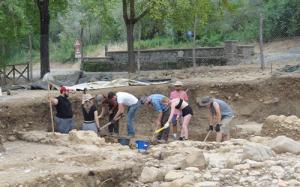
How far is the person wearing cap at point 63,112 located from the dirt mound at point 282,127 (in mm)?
5141

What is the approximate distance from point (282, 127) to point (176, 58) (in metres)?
11.7

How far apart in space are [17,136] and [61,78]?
23.2 feet

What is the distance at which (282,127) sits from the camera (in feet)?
48.8

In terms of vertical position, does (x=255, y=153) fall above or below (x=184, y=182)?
above

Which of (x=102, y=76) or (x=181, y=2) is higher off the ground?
(x=181, y=2)

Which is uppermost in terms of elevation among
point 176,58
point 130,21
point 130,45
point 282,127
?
point 130,21

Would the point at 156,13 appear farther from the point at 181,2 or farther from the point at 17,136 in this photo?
the point at 17,136

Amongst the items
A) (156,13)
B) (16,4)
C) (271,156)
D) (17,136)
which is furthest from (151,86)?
(271,156)

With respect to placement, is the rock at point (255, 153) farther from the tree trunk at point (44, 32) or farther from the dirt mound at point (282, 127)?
the tree trunk at point (44, 32)

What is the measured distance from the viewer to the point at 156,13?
20.6m

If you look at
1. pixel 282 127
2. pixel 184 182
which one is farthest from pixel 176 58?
pixel 184 182

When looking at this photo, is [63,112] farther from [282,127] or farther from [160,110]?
[282,127]

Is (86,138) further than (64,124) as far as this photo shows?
No

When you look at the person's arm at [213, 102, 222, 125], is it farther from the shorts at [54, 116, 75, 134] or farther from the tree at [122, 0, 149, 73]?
the tree at [122, 0, 149, 73]
